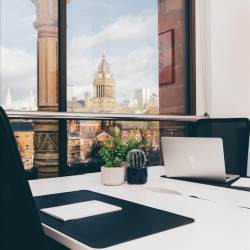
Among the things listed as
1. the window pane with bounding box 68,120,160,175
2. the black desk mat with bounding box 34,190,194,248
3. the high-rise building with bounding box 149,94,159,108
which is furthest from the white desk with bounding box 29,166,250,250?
the high-rise building with bounding box 149,94,159,108

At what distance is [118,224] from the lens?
0.90 metres

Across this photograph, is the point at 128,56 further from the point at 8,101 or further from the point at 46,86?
the point at 8,101

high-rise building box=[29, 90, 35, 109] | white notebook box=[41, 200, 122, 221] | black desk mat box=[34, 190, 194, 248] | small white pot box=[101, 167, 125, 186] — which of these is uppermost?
high-rise building box=[29, 90, 35, 109]

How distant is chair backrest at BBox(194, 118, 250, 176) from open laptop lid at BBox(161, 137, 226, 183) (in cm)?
68

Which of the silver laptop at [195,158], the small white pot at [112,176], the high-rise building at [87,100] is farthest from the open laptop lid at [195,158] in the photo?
the high-rise building at [87,100]

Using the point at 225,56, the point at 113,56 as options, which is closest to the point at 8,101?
the point at 113,56

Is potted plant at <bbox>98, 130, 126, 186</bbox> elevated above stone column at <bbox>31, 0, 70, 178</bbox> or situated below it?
below

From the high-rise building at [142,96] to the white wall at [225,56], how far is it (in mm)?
513

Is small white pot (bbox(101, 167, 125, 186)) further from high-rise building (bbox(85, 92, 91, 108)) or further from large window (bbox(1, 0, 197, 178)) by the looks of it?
high-rise building (bbox(85, 92, 91, 108))

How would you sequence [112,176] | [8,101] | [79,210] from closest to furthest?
[79,210]
[112,176]
[8,101]

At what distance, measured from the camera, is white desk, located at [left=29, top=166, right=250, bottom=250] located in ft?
2.54

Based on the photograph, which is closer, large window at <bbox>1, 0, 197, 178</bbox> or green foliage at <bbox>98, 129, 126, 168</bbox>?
green foliage at <bbox>98, 129, 126, 168</bbox>

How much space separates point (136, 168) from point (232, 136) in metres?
1.00

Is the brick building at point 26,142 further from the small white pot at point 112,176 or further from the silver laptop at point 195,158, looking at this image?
the silver laptop at point 195,158
